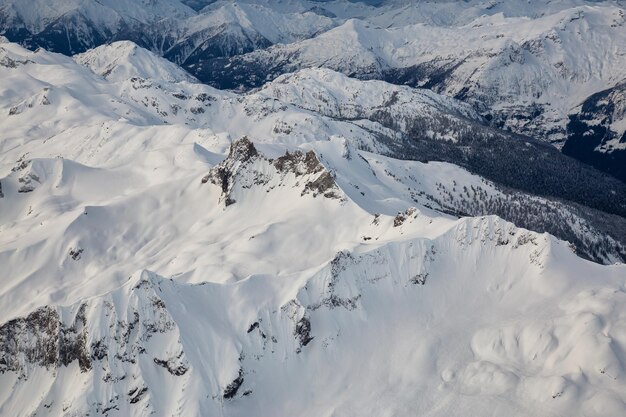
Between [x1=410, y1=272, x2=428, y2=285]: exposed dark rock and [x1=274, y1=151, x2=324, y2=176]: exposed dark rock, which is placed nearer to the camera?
[x1=410, y1=272, x2=428, y2=285]: exposed dark rock

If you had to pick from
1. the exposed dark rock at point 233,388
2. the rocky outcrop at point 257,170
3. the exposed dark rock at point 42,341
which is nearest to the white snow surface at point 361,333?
the exposed dark rock at point 233,388

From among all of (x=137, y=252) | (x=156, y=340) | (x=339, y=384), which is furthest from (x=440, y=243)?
(x=137, y=252)

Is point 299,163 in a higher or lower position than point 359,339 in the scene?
lower

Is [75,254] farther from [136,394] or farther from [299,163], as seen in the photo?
[136,394]

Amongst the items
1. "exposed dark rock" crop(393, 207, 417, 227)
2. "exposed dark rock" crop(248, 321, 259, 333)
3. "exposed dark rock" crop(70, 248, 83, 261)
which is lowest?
"exposed dark rock" crop(70, 248, 83, 261)

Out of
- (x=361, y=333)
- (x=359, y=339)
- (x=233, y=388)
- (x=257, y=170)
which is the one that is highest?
(x=233, y=388)

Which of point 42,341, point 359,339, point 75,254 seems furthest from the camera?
point 75,254

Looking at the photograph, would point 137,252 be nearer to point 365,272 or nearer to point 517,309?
point 365,272

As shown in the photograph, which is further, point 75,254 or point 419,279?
point 75,254

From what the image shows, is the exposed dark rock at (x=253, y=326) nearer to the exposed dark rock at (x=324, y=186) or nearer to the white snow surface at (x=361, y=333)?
the white snow surface at (x=361, y=333)

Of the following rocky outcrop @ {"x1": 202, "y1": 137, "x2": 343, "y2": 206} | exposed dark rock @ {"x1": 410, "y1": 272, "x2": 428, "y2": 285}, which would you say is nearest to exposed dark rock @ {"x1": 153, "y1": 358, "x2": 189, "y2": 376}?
exposed dark rock @ {"x1": 410, "y1": 272, "x2": 428, "y2": 285}

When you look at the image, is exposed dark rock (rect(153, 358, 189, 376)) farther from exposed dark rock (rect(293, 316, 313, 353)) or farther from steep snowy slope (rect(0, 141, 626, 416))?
exposed dark rock (rect(293, 316, 313, 353))

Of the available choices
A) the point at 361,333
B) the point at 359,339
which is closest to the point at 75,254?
the point at 361,333

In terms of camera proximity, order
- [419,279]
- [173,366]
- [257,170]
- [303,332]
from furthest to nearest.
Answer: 1. [257,170]
2. [419,279]
3. [303,332]
4. [173,366]
